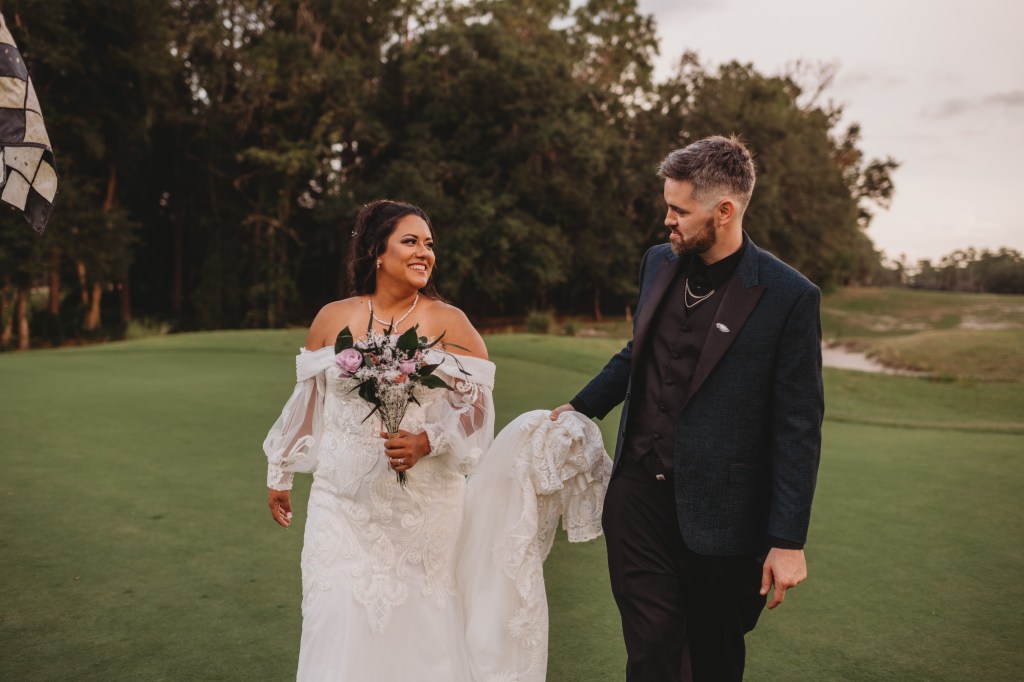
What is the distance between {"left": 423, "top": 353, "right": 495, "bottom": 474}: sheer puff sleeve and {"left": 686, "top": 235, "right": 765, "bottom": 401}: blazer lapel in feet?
2.89

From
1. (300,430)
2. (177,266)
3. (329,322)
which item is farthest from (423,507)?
(177,266)

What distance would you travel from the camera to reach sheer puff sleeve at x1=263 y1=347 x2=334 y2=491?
3.11 metres

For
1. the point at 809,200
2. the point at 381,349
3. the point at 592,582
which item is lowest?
the point at 592,582

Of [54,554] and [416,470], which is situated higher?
Answer: [416,470]

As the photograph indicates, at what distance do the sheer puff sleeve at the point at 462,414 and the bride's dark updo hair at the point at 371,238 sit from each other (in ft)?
1.40

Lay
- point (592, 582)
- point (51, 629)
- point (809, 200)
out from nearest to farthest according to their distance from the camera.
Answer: point (51, 629) < point (592, 582) < point (809, 200)

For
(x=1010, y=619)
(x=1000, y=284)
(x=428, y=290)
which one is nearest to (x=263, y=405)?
(x=428, y=290)

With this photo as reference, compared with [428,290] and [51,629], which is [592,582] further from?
[51,629]

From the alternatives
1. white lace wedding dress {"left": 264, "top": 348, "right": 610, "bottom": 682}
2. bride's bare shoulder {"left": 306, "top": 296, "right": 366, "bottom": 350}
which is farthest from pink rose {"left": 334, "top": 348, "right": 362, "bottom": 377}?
bride's bare shoulder {"left": 306, "top": 296, "right": 366, "bottom": 350}

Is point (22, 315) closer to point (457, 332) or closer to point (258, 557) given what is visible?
point (258, 557)

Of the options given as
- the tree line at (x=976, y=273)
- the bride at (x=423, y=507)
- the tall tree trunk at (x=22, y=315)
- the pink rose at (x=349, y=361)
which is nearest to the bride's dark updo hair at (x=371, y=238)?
the bride at (x=423, y=507)

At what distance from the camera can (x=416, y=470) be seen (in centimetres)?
300

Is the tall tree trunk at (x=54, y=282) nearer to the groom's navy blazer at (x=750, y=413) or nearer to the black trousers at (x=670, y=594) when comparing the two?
the black trousers at (x=670, y=594)

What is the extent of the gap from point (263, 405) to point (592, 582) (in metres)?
4.82
